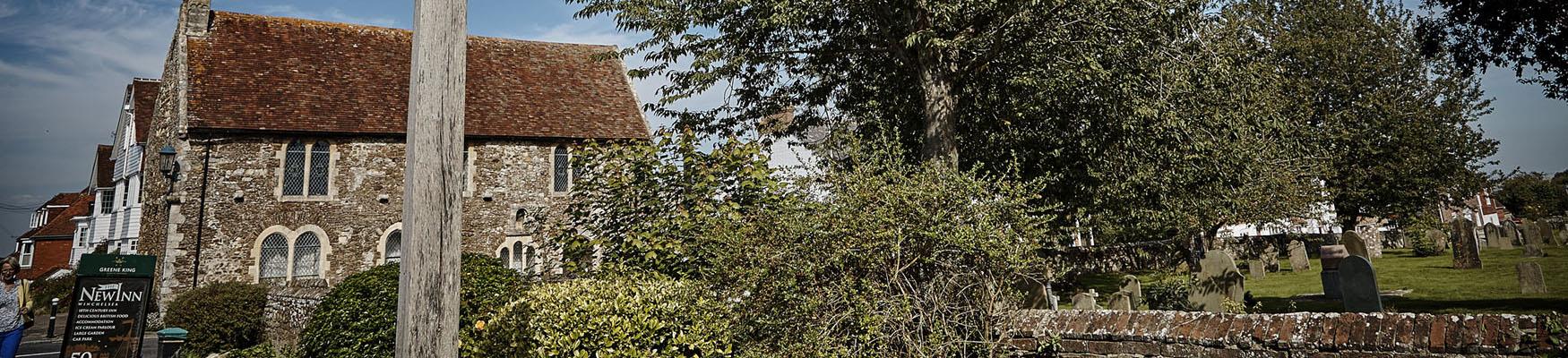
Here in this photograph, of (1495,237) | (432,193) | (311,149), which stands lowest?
(1495,237)

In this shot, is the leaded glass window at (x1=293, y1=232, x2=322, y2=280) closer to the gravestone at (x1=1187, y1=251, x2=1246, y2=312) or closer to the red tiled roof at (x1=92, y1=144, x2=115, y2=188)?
the gravestone at (x1=1187, y1=251, x2=1246, y2=312)

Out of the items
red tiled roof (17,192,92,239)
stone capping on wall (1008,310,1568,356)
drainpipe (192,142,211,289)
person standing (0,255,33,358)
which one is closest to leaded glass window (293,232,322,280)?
drainpipe (192,142,211,289)

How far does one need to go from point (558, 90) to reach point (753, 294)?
893 inches

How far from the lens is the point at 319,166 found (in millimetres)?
23891

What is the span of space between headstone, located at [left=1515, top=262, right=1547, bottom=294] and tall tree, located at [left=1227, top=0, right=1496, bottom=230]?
1322 centimetres

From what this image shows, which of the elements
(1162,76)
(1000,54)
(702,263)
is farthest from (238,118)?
(1162,76)

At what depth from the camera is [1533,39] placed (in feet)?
35.6

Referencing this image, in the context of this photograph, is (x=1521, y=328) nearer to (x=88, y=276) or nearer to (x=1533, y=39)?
(x=1533, y=39)

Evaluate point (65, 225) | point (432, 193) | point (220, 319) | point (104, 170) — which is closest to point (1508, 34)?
point (432, 193)

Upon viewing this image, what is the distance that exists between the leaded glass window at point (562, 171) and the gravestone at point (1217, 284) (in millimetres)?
20094

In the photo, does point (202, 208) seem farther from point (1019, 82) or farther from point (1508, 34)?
point (1508, 34)

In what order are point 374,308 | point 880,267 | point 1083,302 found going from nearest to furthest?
point 880,267
point 374,308
point 1083,302

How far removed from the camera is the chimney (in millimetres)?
24000

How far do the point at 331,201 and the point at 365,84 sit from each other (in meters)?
4.15
